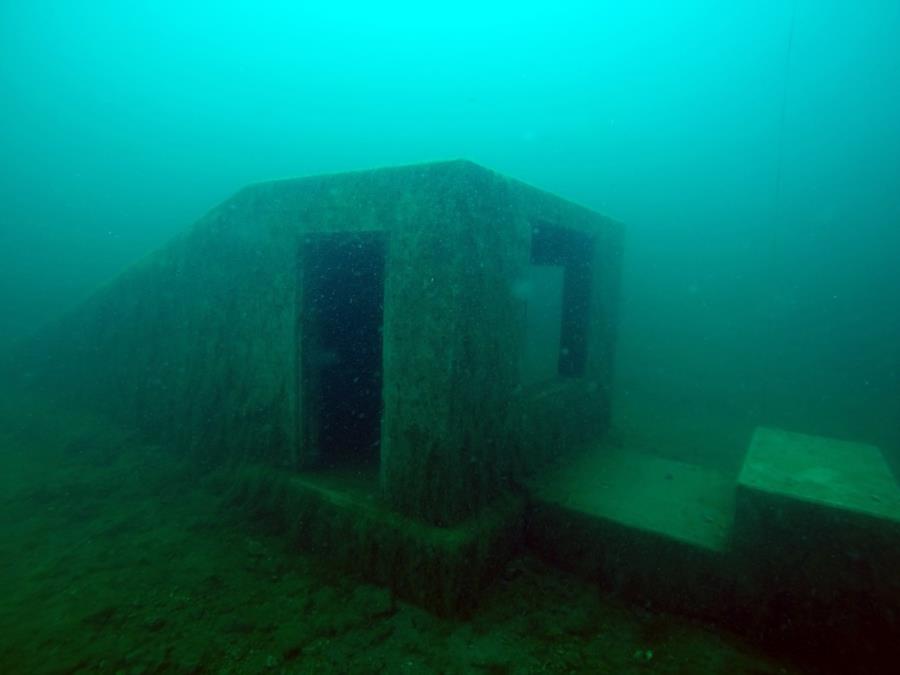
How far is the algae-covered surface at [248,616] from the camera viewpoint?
267 centimetres

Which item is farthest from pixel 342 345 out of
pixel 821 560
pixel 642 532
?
pixel 821 560

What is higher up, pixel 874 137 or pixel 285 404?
pixel 874 137

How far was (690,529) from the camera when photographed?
3.35 m

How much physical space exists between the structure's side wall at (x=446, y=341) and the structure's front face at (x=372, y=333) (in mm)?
13

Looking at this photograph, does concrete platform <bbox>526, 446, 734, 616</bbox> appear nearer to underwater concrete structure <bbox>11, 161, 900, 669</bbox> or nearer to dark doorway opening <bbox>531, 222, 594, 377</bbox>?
underwater concrete structure <bbox>11, 161, 900, 669</bbox>

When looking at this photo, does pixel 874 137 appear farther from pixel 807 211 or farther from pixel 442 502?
pixel 442 502

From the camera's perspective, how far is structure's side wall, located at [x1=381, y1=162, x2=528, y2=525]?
3084mm

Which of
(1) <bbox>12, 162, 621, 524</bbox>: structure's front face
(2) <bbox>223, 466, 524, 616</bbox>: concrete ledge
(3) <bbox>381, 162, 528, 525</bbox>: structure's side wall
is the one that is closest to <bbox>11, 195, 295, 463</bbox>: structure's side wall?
(1) <bbox>12, 162, 621, 524</bbox>: structure's front face

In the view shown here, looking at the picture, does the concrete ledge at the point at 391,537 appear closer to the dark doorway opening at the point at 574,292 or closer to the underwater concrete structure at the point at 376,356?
the underwater concrete structure at the point at 376,356

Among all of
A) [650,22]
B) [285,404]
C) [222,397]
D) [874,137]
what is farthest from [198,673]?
[650,22]

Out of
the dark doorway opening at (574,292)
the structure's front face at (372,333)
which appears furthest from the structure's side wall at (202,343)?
the dark doorway opening at (574,292)

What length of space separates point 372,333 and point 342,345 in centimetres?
45

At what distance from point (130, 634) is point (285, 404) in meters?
1.81

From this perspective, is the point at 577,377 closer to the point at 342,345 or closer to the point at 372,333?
the point at 372,333
